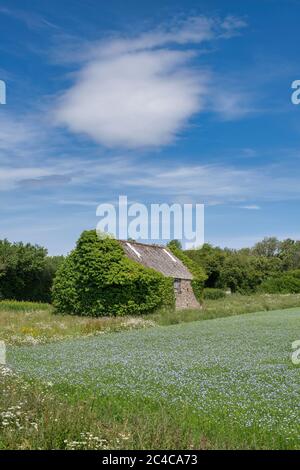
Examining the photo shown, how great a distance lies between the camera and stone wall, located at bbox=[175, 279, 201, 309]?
4848 cm

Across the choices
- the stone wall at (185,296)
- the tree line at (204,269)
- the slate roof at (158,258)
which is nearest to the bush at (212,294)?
the tree line at (204,269)

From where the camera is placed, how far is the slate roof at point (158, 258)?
153ft

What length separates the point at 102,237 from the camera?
42969 millimetres

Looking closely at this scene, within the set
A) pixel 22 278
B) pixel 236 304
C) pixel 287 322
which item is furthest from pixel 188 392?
pixel 22 278

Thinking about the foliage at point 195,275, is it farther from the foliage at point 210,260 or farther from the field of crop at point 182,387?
the field of crop at point 182,387

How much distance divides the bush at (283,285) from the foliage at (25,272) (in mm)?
26719

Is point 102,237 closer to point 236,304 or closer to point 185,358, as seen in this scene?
point 236,304

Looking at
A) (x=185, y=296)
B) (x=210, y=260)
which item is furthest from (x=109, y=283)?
(x=210, y=260)

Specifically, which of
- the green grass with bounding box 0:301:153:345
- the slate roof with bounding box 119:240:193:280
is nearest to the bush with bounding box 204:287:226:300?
the slate roof with bounding box 119:240:193:280

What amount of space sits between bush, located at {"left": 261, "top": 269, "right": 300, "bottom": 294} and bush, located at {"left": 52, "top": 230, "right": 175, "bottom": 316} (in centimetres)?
3055

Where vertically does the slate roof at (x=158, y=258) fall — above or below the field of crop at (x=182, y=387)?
above

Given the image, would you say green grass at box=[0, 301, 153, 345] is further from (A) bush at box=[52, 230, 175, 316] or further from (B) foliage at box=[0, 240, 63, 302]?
(B) foliage at box=[0, 240, 63, 302]

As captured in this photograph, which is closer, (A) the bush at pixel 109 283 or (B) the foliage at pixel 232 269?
(A) the bush at pixel 109 283

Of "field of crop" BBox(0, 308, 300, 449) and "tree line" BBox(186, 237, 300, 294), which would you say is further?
"tree line" BBox(186, 237, 300, 294)
